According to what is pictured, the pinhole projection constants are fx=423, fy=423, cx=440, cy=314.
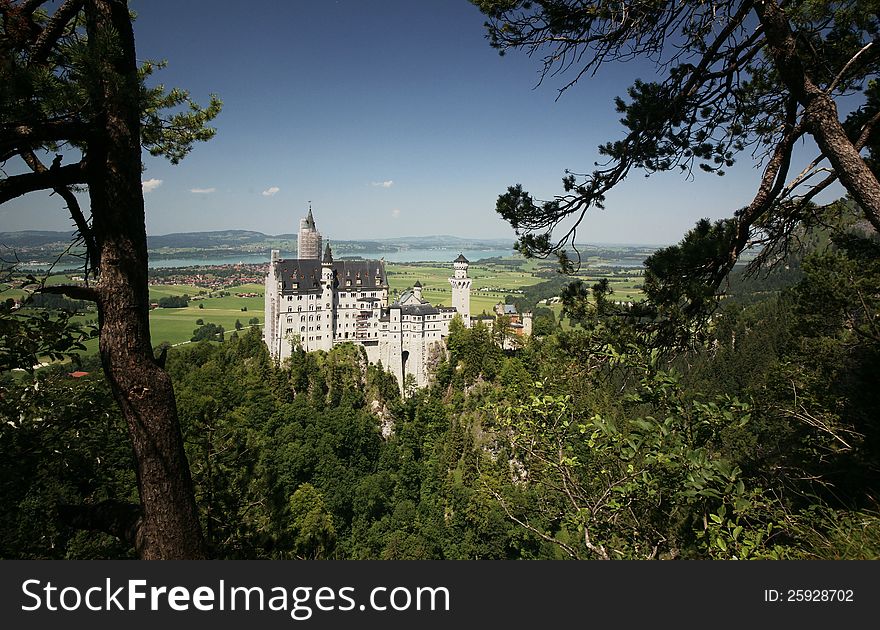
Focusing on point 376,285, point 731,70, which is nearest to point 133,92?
point 731,70

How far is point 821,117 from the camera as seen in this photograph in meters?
4.01

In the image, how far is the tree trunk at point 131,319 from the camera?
317 cm

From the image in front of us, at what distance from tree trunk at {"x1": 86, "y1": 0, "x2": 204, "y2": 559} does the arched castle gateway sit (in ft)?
142

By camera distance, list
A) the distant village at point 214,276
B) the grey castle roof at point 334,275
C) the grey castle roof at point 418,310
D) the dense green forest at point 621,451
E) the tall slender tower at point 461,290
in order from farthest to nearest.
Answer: the distant village at point 214,276 < the tall slender tower at point 461,290 < the grey castle roof at point 418,310 < the grey castle roof at point 334,275 < the dense green forest at point 621,451

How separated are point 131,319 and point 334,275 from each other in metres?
46.6

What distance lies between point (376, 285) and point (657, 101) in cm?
4711

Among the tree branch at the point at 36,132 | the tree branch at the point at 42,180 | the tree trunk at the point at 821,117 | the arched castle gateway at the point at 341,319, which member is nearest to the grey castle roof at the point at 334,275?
the arched castle gateway at the point at 341,319

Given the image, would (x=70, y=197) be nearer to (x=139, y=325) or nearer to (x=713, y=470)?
(x=139, y=325)

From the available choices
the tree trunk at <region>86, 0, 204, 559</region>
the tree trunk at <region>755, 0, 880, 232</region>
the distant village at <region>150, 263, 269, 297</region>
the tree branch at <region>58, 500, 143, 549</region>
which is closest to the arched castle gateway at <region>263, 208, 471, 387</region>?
the tree branch at <region>58, 500, 143, 549</region>

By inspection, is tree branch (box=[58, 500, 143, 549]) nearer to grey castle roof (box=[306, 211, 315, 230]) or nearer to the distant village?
grey castle roof (box=[306, 211, 315, 230])

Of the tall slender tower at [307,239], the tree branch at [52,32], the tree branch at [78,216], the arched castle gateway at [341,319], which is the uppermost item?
the tall slender tower at [307,239]

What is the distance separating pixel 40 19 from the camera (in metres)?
4.18

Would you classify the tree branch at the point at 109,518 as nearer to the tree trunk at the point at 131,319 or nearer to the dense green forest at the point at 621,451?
the dense green forest at the point at 621,451

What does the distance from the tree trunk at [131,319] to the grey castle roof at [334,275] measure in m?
44.2
